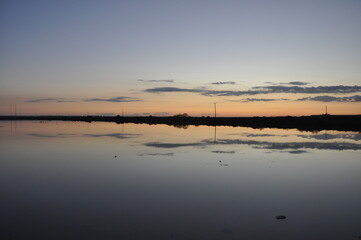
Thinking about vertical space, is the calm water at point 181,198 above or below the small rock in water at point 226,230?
above

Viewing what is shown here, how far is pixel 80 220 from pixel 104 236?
1462mm

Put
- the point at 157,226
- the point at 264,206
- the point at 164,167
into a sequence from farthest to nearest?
the point at 164,167, the point at 264,206, the point at 157,226

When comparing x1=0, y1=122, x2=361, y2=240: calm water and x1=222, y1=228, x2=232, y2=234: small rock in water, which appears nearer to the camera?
x1=222, y1=228, x2=232, y2=234: small rock in water

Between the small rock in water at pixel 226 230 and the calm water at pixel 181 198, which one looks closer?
the small rock in water at pixel 226 230

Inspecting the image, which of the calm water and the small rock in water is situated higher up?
the calm water

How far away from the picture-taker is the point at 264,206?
10.3 m

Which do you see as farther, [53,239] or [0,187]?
[0,187]

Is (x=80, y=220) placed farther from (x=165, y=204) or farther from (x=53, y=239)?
(x=165, y=204)

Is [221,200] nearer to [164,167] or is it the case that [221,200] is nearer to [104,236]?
[104,236]

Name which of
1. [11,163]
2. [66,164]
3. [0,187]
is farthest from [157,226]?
[11,163]

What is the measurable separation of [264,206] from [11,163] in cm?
1568

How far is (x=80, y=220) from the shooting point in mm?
8820

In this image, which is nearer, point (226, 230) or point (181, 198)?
point (226, 230)

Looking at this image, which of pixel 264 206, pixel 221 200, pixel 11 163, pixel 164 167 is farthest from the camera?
pixel 11 163
